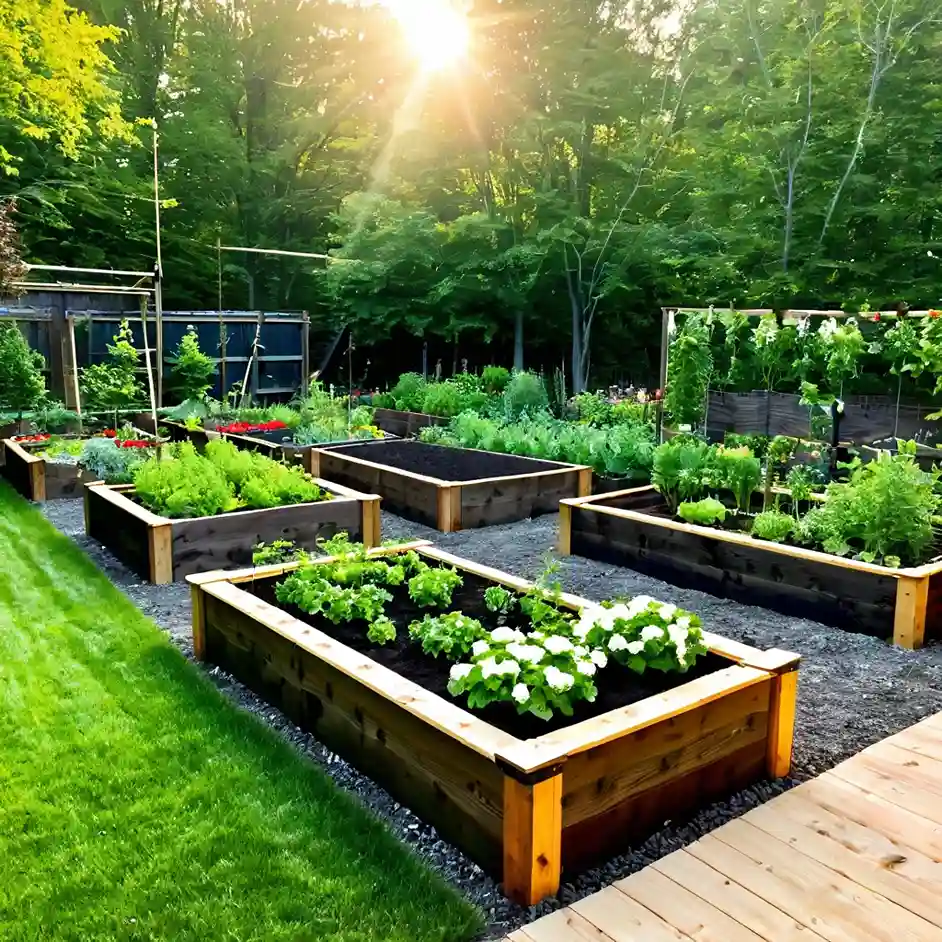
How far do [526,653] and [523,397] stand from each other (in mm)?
7912

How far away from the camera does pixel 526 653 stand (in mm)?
2551

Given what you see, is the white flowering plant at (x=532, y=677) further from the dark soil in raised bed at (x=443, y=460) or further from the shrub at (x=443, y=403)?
the shrub at (x=443, y=403)

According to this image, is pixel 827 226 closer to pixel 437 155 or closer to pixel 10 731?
pixel 437 155

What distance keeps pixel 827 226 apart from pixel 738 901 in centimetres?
862

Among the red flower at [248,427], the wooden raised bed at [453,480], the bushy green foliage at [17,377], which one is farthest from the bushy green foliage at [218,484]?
the bushy green foliage at [17,377]

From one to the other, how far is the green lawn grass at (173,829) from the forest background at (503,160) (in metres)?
5.83

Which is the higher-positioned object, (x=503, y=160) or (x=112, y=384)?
(x=503, y=160)

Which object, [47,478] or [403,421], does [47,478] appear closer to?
[47,478]

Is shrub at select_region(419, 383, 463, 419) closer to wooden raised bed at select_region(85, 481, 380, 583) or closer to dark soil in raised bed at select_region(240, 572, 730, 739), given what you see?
wooden raised bed at select_region(85, 481, 380, 583)

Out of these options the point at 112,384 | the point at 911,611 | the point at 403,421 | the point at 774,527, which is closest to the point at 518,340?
the point at 403,421

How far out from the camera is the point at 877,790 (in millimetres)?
2627

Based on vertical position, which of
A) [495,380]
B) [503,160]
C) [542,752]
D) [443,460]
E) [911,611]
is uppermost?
[503,160]

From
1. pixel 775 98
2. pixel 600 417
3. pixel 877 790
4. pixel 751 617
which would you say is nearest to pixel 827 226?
pixel 775 98

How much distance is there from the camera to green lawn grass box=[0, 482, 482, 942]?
2021mm
